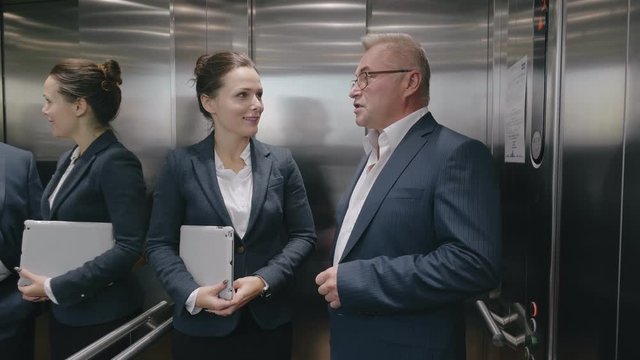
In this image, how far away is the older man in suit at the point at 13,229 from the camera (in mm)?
1827

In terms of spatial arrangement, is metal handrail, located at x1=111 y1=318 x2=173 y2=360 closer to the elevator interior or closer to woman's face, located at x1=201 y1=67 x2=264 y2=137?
the elevator interior

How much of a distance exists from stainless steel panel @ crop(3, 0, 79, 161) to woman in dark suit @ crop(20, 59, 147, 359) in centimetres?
31

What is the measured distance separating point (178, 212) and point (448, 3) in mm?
1660

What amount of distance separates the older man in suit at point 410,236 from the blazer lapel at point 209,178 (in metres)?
0.50

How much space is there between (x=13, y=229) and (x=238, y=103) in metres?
1.08

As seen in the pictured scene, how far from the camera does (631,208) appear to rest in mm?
859

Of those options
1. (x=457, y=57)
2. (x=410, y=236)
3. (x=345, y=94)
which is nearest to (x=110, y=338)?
(x=410, y=236)

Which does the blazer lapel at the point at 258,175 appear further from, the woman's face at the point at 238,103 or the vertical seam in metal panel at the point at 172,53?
the vertical seam in metal panel at the point at 172,53

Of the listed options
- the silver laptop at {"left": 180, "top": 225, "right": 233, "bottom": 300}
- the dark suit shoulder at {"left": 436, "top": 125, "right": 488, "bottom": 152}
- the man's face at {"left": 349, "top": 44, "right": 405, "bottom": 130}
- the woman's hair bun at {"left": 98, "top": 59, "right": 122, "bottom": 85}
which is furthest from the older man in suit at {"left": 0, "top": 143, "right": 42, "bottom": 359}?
the dark suit shoulder at {"left": 436, "top": 125, "right": 488, "bottom": 152}

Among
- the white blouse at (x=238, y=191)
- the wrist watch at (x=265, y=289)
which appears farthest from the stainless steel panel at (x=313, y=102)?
the wrist watch at (x=265, y=289)

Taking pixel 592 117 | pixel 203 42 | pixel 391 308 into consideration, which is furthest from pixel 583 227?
pixel 203 42

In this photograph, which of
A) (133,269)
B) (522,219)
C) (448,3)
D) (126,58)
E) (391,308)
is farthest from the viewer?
(448,3)

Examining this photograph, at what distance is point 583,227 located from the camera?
1.05 m

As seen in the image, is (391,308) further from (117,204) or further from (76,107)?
(76,107)
